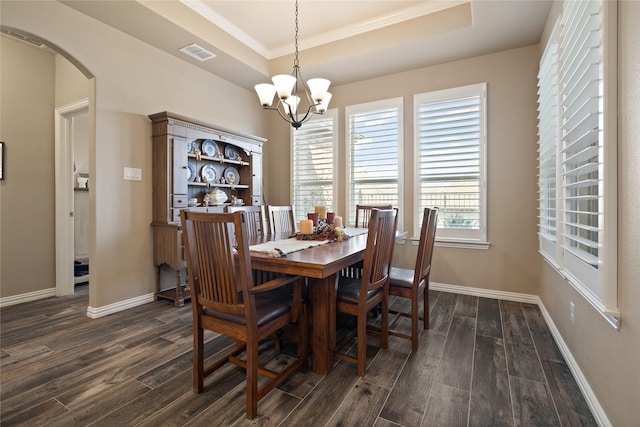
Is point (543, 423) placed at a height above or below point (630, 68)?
below

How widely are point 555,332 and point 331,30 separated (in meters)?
3.77

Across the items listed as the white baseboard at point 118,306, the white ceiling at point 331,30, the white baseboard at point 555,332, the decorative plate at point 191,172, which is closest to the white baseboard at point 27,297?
the white baseboard at point 118,306

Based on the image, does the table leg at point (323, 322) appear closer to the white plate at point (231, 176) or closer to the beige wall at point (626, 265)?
the beige wall at point (626, 265)

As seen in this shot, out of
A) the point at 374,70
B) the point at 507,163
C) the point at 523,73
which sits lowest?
the point at 507,163

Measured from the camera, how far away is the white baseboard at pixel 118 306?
Result: 290cm

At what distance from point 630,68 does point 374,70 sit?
9.94ft

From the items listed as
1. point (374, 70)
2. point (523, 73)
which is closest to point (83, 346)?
point (374, 70)

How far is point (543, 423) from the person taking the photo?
1512 millimetres

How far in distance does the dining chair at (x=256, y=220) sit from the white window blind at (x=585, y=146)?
239 cm

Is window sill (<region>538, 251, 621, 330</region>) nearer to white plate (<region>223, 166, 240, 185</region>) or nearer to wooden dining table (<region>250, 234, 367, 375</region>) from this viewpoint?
wooden dining table (<region>250, 234, 367, 375</region>)

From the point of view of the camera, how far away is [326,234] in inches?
101

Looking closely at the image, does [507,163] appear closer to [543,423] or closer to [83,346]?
[543,423]

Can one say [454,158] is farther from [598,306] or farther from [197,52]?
[197,52]

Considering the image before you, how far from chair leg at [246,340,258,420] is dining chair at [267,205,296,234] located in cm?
170
